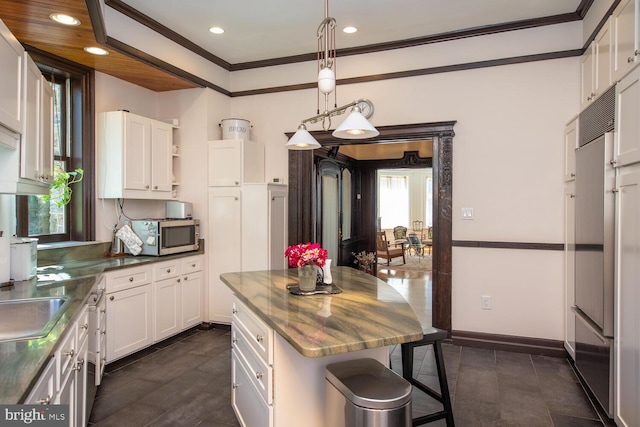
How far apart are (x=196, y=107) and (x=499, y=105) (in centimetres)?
310

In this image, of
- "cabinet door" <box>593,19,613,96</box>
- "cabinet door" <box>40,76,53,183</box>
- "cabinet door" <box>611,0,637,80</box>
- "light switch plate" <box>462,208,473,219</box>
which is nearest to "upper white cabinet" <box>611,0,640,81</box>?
"cabinet door" <box>611,0,637,80</box>

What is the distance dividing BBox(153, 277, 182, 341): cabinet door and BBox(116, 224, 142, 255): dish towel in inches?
15.1

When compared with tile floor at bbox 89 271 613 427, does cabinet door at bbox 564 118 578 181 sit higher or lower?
higher

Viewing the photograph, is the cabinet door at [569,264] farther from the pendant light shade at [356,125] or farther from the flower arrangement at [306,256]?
the flower arrangement at [306,256]

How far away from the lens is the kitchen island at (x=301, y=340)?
1522 millimetres

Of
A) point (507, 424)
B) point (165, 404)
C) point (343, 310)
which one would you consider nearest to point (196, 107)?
point (165, 404)

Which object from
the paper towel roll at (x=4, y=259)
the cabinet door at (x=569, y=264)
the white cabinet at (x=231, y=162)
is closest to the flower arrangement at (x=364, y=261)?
the white cabinet at (x=231, y=162)

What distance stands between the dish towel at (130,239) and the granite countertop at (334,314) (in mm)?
1565

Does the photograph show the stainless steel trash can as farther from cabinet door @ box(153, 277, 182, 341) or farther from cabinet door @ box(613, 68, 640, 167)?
cabinet door @ box(153, 277, 182, 341)

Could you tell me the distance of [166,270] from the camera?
3779mm

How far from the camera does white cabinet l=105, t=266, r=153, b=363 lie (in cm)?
317

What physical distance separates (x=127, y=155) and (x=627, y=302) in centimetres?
389

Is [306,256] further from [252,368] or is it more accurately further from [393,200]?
[393,200]

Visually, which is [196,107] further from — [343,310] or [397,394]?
[397,394]
